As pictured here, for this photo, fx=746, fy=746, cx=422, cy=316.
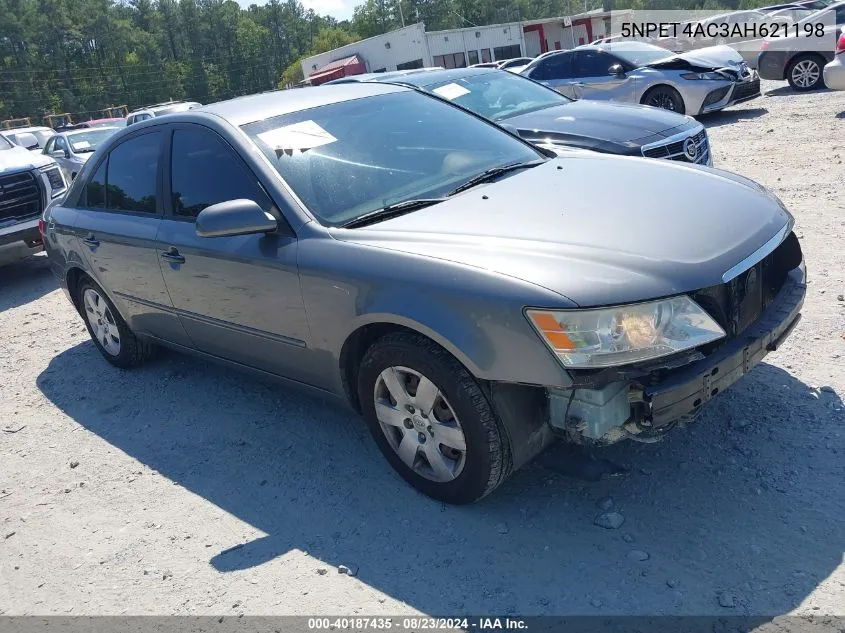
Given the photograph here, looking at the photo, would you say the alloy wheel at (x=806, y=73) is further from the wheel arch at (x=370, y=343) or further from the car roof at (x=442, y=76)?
the wheel arch at (x=370, y=343)

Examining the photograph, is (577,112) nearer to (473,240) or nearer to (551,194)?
(551,194)

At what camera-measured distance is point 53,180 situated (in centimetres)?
870

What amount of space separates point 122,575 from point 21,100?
89.5m

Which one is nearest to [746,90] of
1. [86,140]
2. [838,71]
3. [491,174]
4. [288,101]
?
[838,71]

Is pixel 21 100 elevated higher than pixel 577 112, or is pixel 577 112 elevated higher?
pixel 21 100

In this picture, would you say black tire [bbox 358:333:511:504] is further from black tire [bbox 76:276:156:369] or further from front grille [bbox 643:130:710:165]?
front grille [bbox 643:130:710:165]

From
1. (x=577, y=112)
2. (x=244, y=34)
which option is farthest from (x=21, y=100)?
(x=577, y=112)

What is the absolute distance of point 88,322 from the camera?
5.50 m

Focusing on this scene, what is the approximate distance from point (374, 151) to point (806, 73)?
1324 cm

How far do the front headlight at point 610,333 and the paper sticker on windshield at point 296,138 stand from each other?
5.29ft

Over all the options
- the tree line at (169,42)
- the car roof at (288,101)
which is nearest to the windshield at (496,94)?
the car roof at (288,101)

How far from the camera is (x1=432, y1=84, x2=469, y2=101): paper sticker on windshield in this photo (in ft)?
25.8

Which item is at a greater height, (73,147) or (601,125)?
(73,147)

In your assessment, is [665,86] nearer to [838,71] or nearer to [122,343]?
[838,71]
